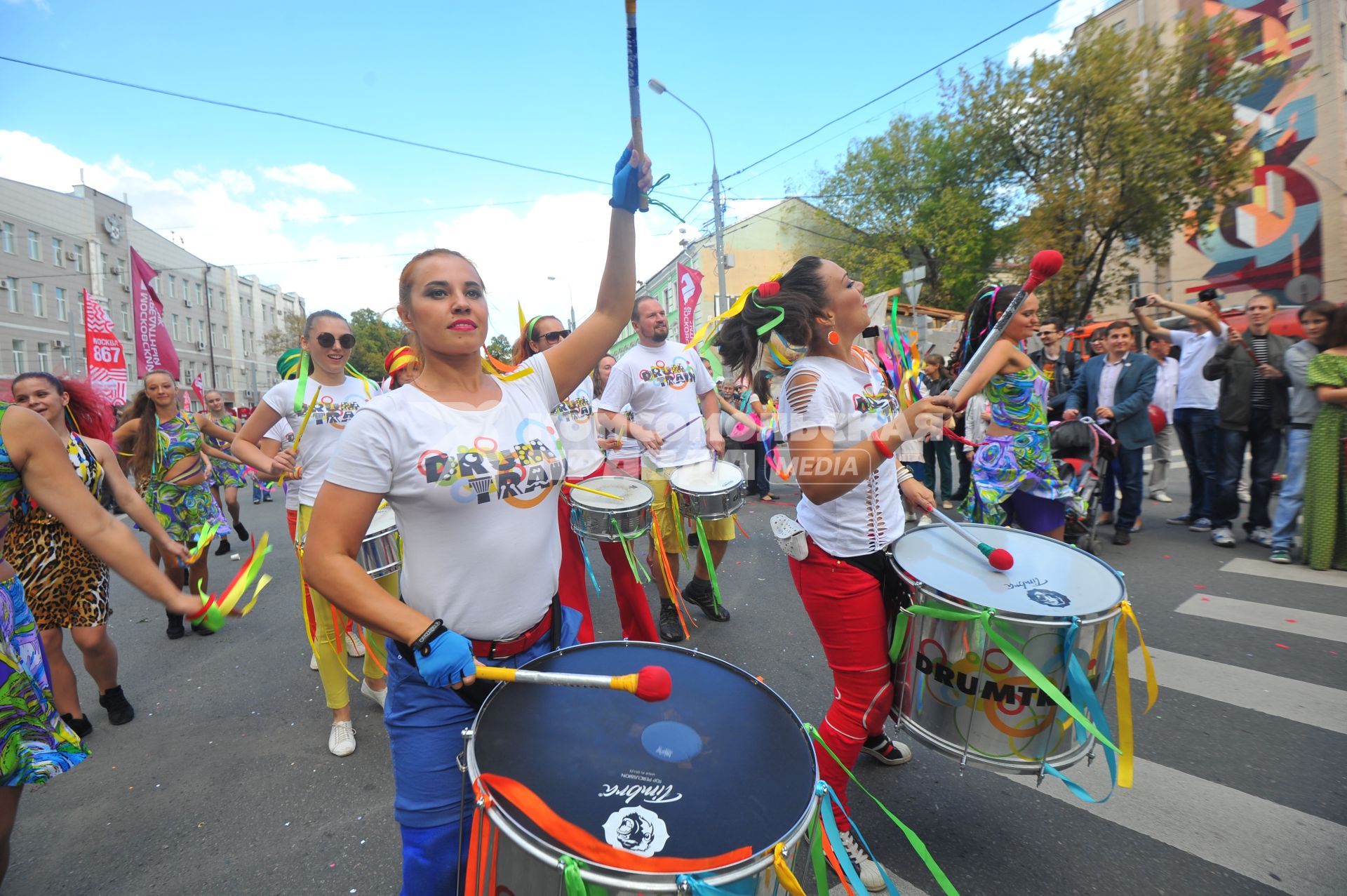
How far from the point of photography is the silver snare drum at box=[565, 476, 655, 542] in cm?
379

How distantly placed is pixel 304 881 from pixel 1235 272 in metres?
27.2

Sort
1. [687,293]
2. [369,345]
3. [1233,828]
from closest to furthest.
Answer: [1233,828] → [687,293] → [369,345]

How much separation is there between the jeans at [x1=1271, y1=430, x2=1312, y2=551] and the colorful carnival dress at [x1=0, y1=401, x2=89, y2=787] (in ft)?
24.8

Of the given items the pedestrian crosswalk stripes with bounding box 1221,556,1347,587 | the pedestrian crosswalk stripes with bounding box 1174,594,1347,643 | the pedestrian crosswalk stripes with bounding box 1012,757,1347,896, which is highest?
the pedestrian crosswalk stripes with bounding box 1221,556,1347,587

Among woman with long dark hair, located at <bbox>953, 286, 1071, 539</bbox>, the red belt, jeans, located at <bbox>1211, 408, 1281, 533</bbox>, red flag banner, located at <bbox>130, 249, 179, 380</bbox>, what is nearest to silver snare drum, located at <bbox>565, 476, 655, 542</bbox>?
the red belt

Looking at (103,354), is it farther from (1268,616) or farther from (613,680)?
(1268,616)

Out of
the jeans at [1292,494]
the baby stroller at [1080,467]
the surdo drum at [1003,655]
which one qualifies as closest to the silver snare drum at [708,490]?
the surdo drum at [1003,655]

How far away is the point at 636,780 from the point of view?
4.05 feet

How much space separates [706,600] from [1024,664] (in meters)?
3.05

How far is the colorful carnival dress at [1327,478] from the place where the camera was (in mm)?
4891

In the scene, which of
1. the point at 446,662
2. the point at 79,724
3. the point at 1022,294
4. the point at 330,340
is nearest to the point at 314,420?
the point at 330,340

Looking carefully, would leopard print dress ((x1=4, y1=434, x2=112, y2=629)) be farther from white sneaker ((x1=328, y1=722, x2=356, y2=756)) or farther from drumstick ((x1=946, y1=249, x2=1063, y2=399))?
drumstick ((x1=946, y1=249, x2=1063, y2=399))

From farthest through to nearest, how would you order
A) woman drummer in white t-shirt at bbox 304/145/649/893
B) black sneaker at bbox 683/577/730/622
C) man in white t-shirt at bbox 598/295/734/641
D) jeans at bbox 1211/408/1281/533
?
jeans at bbox 1211/408/1281/533, black sneaker at bbox 683/577/730/622, man in white t-shirt at bbox 598/295/734/641, woman drummer in white t-shirt at bbox 304/145/649/893

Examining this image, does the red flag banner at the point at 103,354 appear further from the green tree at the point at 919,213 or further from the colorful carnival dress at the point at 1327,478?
the green tree at the point at 919,213
